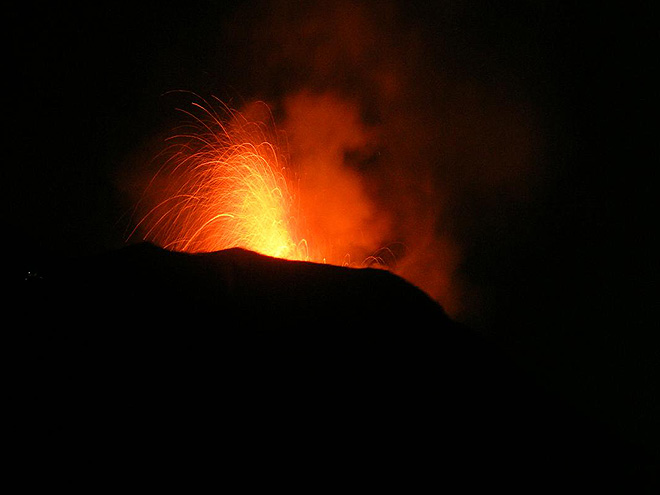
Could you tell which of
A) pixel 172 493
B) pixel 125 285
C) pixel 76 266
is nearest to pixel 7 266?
pixel 76 266

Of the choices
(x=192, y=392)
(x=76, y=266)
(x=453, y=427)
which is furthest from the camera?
(x=76, y=266)

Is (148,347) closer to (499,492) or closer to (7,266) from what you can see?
(7,266)

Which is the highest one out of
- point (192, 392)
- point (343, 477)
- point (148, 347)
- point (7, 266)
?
point (7, 266)

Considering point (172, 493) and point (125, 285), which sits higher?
point (125, 285)

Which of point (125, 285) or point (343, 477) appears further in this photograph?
point (125, 285)

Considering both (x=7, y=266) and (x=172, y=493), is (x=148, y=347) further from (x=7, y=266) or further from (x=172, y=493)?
(x=7, y=266)

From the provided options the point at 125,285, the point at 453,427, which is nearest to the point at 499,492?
the point at 453,427

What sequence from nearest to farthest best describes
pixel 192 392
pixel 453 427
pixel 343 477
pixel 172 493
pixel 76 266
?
pixel 172 493, pixel 343 477, pixel 192 392, pixel 453 427, pixel 76 266
